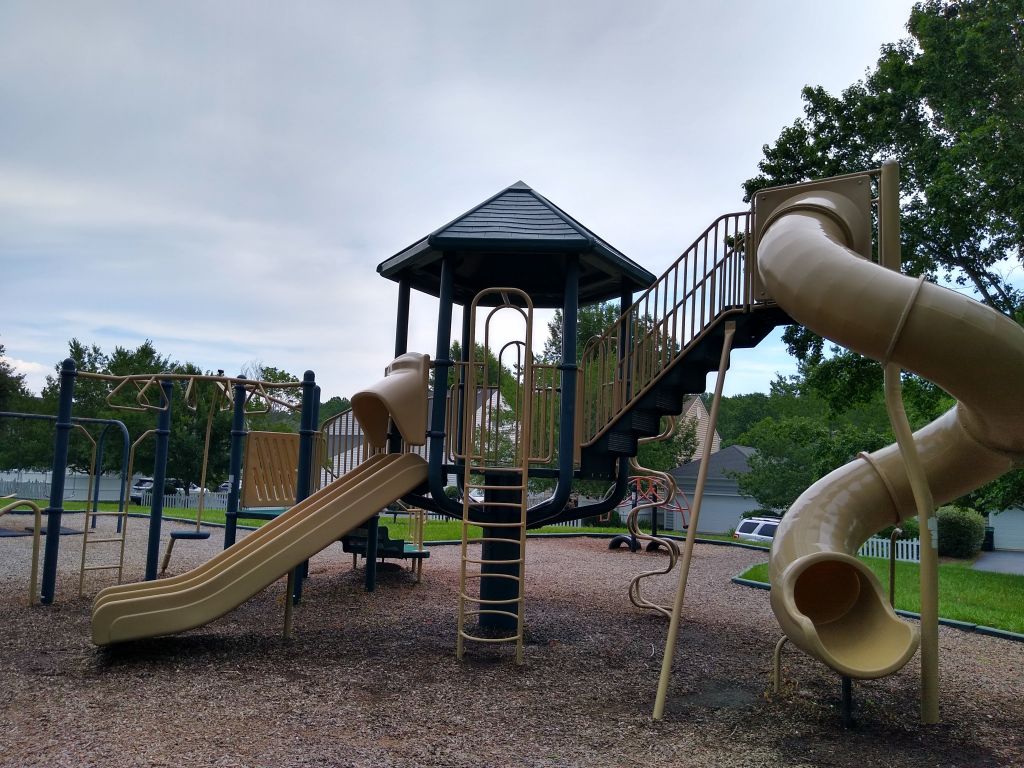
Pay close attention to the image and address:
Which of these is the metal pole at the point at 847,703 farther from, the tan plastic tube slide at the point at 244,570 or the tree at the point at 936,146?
the tree at the point at 936,146

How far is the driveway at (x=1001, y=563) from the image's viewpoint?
1885 centimetres

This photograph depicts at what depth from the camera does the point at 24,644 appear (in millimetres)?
6992

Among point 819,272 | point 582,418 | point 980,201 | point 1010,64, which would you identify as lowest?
point 582,418

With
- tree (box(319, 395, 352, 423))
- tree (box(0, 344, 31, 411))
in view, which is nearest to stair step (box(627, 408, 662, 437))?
tree (box(0, 344, 31, 411))

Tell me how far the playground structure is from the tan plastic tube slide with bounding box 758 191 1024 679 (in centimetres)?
1

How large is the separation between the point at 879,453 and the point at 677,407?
2049 millimetres

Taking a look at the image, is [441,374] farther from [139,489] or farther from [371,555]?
[139,489]

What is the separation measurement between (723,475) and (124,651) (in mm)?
31681

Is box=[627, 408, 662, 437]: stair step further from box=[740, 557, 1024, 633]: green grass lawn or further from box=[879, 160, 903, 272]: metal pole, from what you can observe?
box=[879, 160, 903, 272]: metal pole

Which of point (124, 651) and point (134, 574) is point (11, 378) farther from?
point (124, 651)

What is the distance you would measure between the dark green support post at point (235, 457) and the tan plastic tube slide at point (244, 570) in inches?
93.5

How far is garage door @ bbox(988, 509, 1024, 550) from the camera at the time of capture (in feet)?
99.0

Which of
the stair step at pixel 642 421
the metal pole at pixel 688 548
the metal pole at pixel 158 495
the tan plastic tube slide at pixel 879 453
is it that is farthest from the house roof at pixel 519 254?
the metal pole at pixel 158 495

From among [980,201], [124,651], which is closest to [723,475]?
[980,201]
